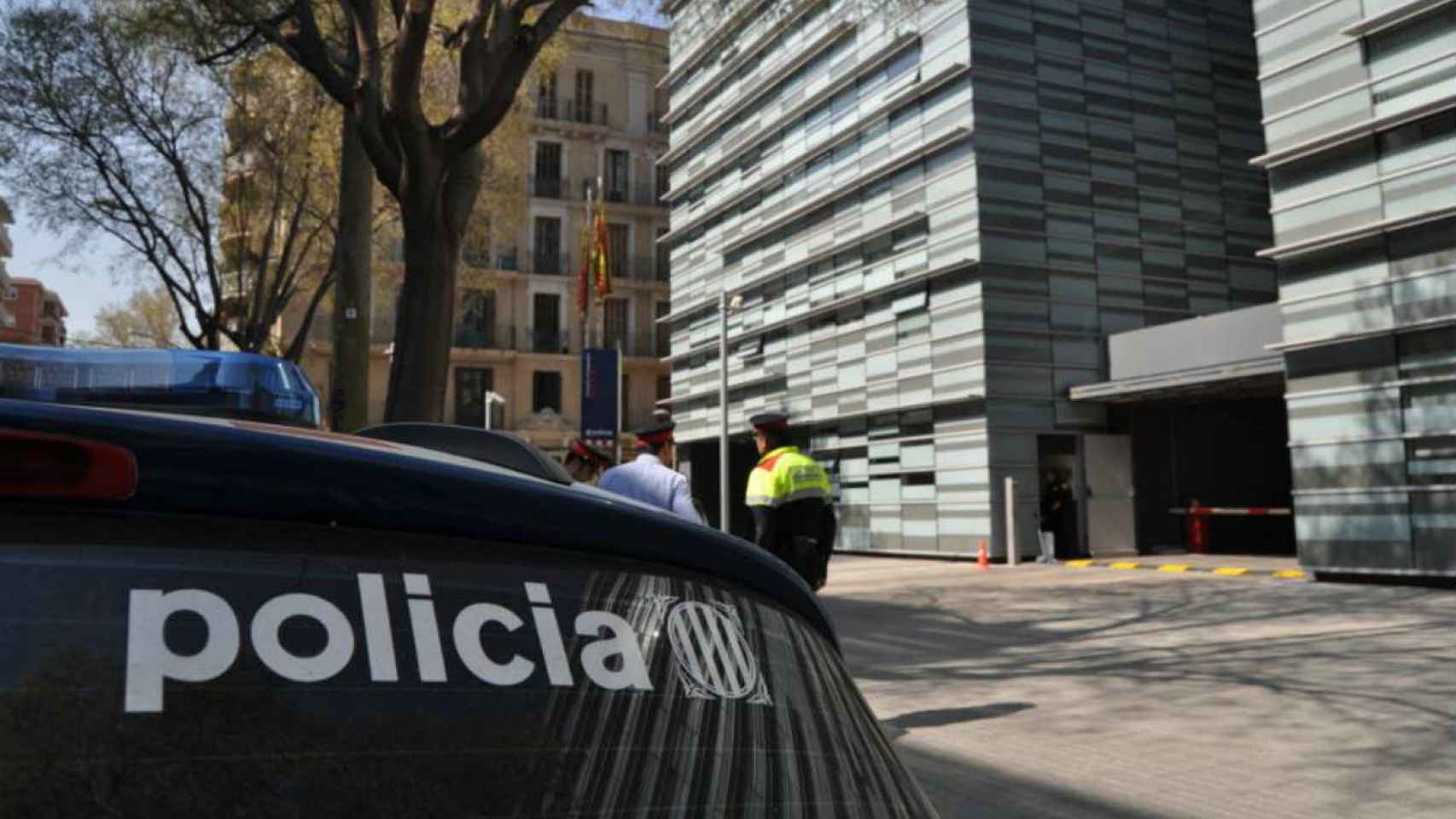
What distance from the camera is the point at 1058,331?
72.7ft

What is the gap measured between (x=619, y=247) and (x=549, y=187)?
3.65 metres

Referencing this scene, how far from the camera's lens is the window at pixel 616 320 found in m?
45.6

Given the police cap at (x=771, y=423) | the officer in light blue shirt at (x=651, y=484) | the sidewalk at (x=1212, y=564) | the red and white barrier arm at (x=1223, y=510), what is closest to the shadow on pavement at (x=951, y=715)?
the officer in light blue shirt at (x=651, y=484)

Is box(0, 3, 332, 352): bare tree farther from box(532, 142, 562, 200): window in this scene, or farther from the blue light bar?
box(532, 142, 562, 200): window

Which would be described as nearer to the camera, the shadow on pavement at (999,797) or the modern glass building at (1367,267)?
the shadow on pavement at (999,797)

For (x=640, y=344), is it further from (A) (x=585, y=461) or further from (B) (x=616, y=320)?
(A) (x=585, y=461)

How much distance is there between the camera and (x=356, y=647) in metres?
1.09

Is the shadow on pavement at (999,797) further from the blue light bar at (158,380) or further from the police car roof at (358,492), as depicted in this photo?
the police car roof at (358,492)

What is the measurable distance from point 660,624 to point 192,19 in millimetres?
11933

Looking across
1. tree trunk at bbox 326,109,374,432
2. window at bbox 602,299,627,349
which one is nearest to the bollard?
tree trunk at bbox 326,109,374,432

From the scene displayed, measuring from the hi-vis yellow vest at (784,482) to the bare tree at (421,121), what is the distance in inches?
141

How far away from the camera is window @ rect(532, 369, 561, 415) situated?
43875 mm

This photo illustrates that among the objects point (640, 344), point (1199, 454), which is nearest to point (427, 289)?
point (1199, 454)

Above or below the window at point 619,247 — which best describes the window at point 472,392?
below
